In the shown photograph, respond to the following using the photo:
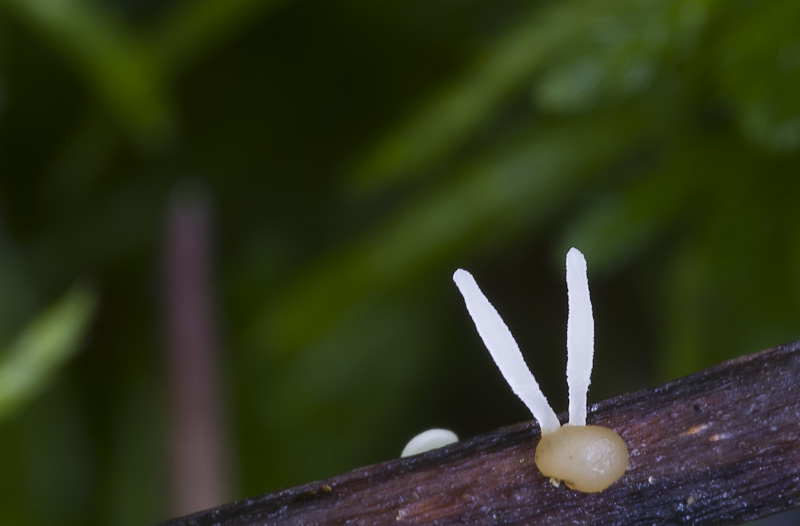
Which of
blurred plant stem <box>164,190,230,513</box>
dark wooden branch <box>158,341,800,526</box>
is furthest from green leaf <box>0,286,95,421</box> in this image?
dark wooden branch <box>158,341,800,526</box>

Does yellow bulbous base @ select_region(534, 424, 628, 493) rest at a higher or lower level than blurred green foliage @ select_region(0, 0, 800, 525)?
lower

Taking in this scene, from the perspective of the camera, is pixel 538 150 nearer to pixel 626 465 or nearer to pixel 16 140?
pixel 626 465

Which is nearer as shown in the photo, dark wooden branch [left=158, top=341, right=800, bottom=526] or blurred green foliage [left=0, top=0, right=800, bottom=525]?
dark wooden branch [left=158, top=341, right=800, bottom=526]

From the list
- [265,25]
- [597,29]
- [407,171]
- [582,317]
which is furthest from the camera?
[265,25]

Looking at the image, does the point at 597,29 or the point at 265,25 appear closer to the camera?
the point at 597,29

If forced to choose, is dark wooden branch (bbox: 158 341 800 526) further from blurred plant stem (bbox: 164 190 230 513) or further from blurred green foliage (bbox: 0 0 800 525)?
blurred plant stem (bbox: 164 190 230 513)

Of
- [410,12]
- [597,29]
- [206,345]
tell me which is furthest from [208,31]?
[597,29]

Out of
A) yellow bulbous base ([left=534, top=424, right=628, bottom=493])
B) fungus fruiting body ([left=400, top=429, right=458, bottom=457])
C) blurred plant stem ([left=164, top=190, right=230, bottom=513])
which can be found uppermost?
blurred plant stem ([left=164, top=190, right=230, bottom=513])

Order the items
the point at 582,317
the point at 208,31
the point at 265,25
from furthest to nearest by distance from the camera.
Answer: the point at 265,25 → the point at 208,31 → the point at 582,317
